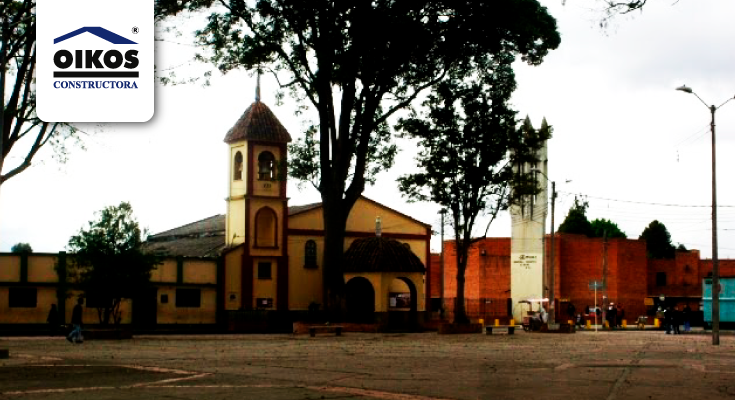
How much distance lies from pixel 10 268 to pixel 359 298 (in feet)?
67.8

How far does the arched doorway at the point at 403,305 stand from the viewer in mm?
61312

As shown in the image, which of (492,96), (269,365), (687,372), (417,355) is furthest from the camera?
(492,96)

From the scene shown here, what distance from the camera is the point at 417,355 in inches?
993

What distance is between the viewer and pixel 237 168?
62156mm

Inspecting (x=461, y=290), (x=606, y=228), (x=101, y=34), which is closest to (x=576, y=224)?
(x=606, y=228)

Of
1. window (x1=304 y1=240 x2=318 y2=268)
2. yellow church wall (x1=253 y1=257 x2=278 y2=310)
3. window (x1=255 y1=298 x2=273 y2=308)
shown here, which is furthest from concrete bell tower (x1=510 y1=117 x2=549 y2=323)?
window (x1=255 y1=298 x2=273 y2=308)

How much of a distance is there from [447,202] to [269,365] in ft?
90.1

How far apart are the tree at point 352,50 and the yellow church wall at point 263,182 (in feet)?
61.5

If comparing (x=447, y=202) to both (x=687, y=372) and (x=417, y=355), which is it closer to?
(x=417, y=355)

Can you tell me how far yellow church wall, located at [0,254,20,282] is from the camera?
177ft

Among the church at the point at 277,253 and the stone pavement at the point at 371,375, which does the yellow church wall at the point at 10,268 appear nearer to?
the church at the point at 277,253

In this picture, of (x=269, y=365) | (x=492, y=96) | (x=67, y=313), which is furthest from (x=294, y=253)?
(x=269, y=365)

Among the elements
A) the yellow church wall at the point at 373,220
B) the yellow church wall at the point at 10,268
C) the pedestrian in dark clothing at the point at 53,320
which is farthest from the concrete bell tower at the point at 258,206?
the yellow church wall at the point at 10,268

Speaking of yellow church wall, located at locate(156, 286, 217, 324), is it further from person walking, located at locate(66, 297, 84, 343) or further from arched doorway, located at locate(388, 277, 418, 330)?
person walking, located at locate(66, 297, 84, 343)
